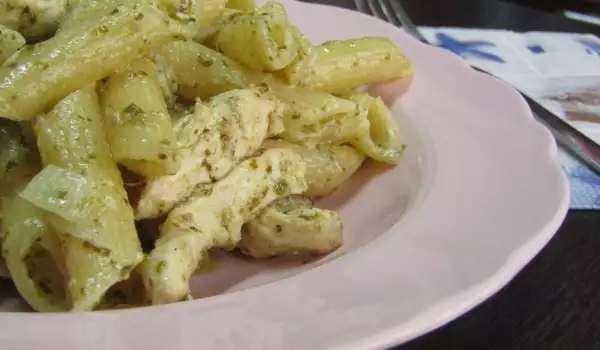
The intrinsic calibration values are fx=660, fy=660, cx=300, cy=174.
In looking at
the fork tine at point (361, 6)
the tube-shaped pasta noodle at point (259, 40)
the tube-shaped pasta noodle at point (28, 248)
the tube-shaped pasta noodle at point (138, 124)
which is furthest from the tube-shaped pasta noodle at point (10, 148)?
the fork tine at point (361, 6)

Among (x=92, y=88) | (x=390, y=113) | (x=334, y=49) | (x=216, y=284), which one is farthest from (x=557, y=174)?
(x=92, y=88)

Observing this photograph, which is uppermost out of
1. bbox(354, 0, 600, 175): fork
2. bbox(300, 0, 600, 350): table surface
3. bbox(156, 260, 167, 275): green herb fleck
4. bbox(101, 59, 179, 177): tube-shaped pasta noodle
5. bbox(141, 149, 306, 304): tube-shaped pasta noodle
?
bbox(101, 59, 179, 177): tube-shaped pasta noodle

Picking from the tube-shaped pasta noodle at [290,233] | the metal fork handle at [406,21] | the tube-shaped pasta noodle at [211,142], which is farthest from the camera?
the metal fork handle at [406,21]

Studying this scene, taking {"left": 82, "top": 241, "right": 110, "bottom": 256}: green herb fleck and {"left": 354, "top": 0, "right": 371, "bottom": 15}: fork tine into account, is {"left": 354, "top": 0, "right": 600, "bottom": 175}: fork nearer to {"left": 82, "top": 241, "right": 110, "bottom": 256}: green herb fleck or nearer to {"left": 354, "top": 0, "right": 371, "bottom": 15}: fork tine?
{"left": 354, "top": 0, "right": 371, "bottom": 15}: fork tine

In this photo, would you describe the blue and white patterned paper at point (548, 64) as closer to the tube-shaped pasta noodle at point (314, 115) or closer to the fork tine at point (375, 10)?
the fork tine at point (375, 10)

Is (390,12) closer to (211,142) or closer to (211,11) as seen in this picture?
(211,11)

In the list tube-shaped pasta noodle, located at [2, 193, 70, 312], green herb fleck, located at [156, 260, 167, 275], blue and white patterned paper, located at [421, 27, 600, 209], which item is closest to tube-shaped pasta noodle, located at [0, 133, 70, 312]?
tube-shaped pasta noodle, located at [2, 193, 70, 312]

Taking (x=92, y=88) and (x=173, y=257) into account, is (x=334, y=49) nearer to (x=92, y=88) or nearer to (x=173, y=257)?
(x=92, y=88)
